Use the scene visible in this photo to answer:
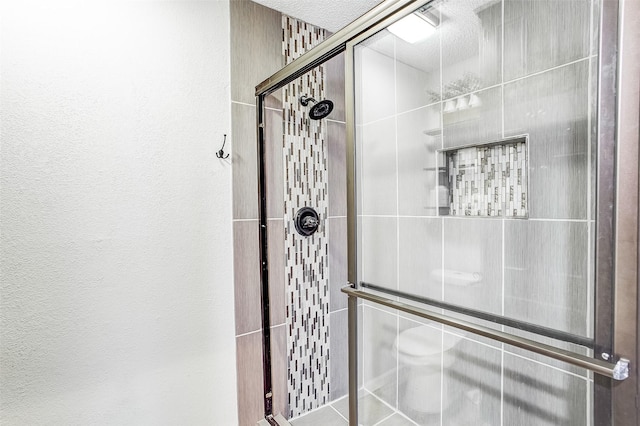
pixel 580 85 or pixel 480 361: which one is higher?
pixel 580 85

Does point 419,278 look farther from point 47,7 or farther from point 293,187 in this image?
point 47,7

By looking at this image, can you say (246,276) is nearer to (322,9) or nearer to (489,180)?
(489,180)

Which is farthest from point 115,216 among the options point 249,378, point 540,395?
point 540,395

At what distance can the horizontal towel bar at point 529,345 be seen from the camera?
21.2 inches

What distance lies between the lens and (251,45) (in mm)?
Result: 1486

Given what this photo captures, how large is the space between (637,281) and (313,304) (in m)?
1.40

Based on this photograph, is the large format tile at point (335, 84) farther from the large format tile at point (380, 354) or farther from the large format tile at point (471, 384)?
the large format tile at point (471, 384)

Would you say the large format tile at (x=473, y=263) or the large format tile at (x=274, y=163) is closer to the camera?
the large format tile at (x=473, y=263)

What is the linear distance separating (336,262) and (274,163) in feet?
2.21

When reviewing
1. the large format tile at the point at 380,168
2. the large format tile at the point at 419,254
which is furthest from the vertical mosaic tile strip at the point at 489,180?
the large format tile at the point at 380,168

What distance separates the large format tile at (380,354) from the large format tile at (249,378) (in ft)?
1.83

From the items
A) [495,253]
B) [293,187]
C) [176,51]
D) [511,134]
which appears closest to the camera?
[511,134]

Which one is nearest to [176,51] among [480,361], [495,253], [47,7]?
[47,7]

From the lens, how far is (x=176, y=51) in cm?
130
